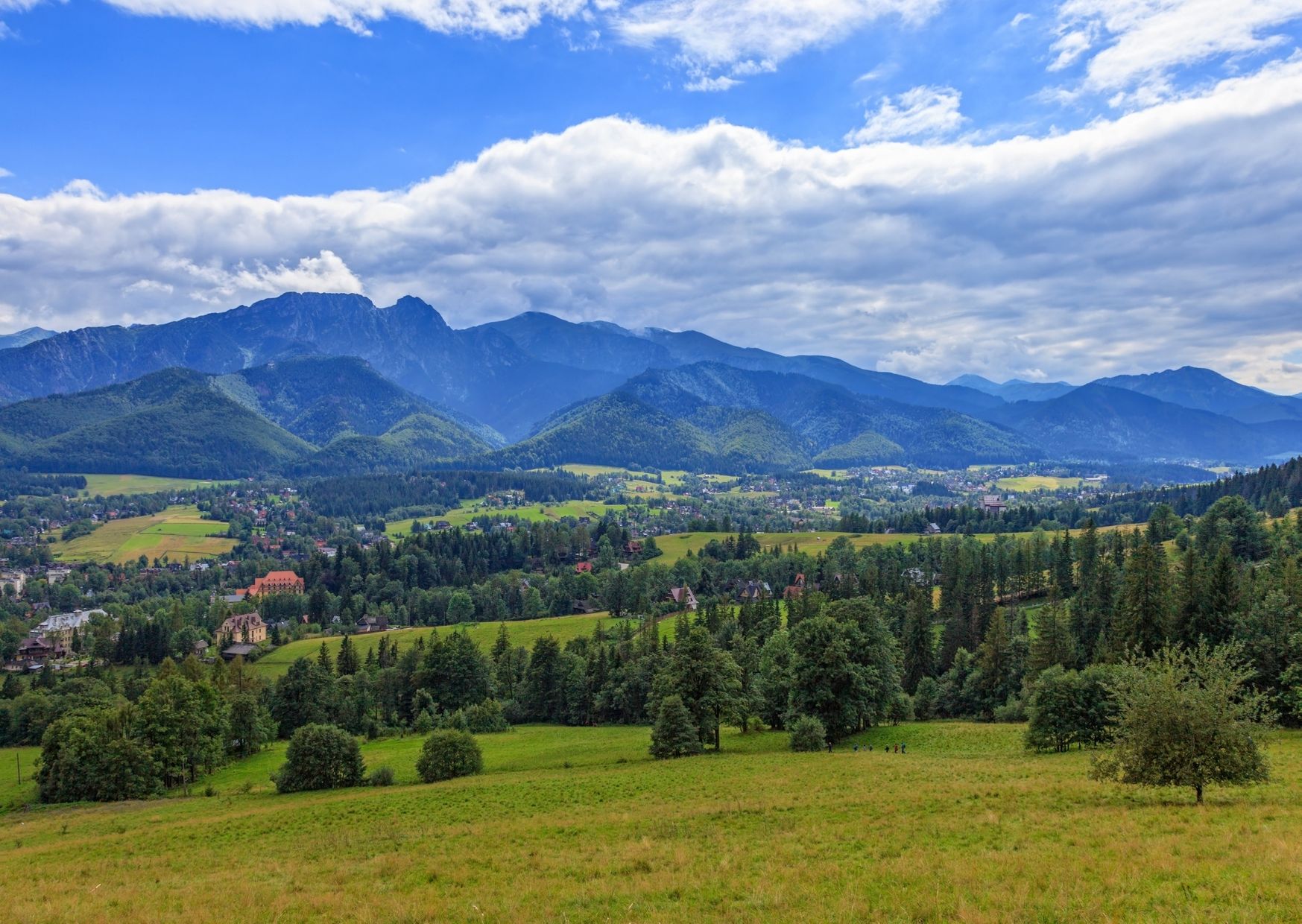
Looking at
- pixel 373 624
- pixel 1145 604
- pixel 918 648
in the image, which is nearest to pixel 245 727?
pixel 918 648

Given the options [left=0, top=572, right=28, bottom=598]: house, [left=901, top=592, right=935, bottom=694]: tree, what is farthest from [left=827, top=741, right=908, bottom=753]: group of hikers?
[left=0, top=572, right=28, bottom=598]: house

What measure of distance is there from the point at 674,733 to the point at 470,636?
75.7 meters

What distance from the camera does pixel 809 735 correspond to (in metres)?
53.1

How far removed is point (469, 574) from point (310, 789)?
13305 cm

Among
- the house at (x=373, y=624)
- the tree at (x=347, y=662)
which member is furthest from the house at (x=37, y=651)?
the tree at (x=347, y=662)

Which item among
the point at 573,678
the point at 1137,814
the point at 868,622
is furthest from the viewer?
the point at 573,678

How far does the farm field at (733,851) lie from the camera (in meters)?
16.8

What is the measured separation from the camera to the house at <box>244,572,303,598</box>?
180 meters

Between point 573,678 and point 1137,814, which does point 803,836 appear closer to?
point 1137,814

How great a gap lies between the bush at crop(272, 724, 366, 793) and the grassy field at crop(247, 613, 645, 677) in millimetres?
56335

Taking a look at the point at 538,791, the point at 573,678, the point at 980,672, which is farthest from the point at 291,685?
the point at 980,672

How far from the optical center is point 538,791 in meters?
42.1

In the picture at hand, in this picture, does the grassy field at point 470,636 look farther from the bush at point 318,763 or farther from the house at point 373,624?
the bush at point 318,763

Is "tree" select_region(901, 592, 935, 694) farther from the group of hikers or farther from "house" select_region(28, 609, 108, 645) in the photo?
"house" select_region(28, 609, 108, 645)
